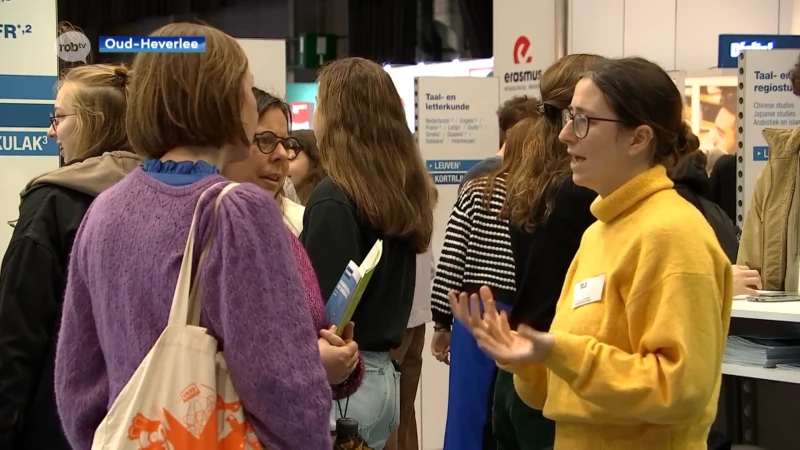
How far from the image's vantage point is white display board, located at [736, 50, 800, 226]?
16.5 ft

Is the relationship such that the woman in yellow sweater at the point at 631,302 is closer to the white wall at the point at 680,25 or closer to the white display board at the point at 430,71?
the white wall at the point at 680,25

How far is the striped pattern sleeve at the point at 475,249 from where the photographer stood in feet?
10.1

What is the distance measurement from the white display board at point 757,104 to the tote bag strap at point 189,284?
4076 mm

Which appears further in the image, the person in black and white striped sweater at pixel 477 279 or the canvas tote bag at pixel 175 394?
the person in black and white striped sweater at pixel 477 279

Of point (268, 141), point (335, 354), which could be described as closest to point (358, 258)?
point (268, 141)

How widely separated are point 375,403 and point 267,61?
9.55ft

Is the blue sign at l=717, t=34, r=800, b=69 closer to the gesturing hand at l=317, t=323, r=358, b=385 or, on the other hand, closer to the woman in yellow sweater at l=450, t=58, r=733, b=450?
the woman in yellow sweater at l=450, t=58, r=733, b=450

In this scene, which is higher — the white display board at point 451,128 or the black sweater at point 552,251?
the white display board at point 451,128

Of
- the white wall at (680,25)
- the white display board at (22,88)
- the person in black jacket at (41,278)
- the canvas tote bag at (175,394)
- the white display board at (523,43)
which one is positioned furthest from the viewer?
the white wall at (680,25)

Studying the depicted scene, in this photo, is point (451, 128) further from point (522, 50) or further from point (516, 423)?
point (516, 423)

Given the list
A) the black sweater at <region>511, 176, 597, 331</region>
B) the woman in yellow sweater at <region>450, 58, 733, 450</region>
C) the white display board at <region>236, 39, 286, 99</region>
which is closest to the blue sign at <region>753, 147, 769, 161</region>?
the white display board at <region>236, 39, 286, 99</region>

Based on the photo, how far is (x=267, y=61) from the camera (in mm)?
4992

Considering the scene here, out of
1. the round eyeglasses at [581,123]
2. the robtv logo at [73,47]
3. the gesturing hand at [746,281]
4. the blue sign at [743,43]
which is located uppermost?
the blue sign at [743,43]


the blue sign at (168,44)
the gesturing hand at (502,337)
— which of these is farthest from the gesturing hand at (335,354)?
the blue sign at (168,44)
